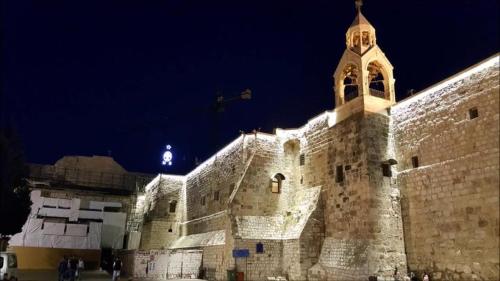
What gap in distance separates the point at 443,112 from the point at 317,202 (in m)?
6.49

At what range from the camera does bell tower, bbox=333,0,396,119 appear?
16.5 m

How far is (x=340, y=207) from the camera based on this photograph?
52.8ft

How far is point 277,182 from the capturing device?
20.0m

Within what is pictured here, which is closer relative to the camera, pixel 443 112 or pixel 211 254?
pixel 443 112

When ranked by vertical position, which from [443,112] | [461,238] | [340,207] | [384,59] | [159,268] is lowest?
[159,268]

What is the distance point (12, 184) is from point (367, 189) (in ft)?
48.3

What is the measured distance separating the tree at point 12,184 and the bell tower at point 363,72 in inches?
549

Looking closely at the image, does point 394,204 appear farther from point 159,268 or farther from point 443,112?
point 159,268

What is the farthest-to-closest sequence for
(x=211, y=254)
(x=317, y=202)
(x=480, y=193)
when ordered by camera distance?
(x=211, y=254) < (x=317, y=202) < (x=480, y=193)

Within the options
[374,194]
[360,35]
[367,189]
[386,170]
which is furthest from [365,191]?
[360,35]

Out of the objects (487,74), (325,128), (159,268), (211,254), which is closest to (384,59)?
(325,128)

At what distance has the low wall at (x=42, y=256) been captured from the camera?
89.6 feet

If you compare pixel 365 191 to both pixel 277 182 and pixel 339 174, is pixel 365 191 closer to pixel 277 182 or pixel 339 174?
pixel 339 174

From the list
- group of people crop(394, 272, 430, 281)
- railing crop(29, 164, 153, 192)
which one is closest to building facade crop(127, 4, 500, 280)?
group of people crop(394, 272, 430, 281)
